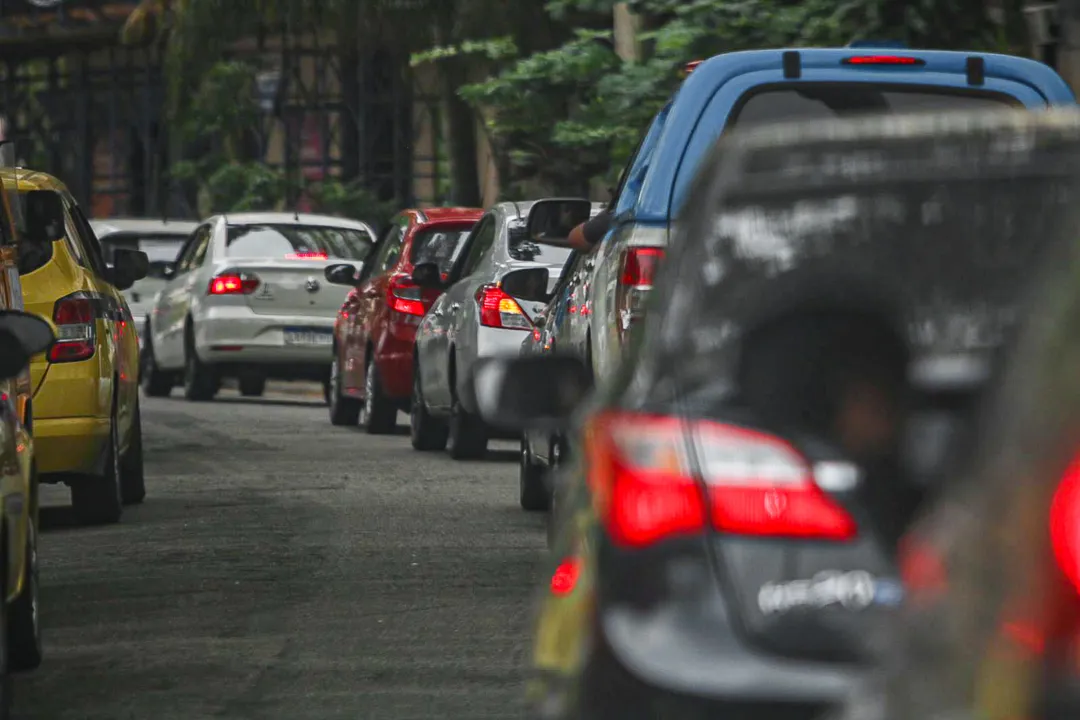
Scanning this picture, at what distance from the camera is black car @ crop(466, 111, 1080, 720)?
325cm

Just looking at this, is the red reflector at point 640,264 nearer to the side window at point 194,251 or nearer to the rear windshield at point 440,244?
the rear windshield at point 440,244

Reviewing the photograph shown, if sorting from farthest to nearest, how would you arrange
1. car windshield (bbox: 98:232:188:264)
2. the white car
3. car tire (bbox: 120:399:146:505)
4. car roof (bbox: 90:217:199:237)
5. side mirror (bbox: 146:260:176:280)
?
car windshield (bbox: 98:232:188:264) → car roof (bbox: 90:217:199:237) → side mirror (bbox: 146:260:176:280) → the white car → car tire (bbox: 120:399:146:505)

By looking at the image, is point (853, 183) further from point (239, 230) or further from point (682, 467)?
point (239, 230)

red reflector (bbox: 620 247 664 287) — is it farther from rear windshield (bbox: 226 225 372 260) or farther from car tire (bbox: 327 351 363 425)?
rear windshield (bbox: 226 225 372 260)

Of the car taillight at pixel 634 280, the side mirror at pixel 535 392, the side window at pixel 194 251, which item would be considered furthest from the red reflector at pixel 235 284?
the side mirror at pixel 535 392

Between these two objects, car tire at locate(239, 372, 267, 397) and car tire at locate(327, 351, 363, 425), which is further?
car tire at locate(239, 372, 267, 397)

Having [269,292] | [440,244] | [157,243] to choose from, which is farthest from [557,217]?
[157,243]

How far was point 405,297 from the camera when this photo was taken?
17469 millimetres

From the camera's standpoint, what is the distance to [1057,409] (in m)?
2.41

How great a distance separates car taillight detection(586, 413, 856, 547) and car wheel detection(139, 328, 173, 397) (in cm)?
2143

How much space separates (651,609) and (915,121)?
0.72 metres

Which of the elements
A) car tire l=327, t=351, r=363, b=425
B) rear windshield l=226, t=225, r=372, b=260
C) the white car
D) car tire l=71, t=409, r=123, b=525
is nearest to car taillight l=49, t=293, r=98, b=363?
car tire l=71, t=409, r=123, b=525

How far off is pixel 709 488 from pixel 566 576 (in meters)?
0.51

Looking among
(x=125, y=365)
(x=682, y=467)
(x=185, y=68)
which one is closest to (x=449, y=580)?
(x=125, y=365)
